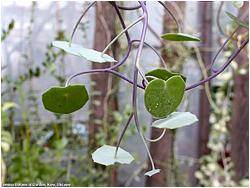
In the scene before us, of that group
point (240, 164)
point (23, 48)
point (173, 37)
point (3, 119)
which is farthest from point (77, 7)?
point (173, 37)

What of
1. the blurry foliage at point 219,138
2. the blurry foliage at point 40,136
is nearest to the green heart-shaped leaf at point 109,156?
the blurry foliage at point 40,136

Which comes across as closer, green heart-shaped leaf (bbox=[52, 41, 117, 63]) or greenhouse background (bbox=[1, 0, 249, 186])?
green heart-shaped leaf (bbox=[52, 41, 117, 63])

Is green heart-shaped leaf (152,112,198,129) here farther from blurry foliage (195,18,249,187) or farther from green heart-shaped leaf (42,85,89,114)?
blurry foliage (195,18,249,187)

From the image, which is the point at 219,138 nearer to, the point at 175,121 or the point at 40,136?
the point at 40,136

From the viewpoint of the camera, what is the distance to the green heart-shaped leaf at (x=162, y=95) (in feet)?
0.83

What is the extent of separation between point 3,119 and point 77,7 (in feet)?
1.60

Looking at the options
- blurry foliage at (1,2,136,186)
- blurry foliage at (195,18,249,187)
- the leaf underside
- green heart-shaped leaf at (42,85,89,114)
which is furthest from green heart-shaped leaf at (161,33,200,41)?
blurry foliage at (195,18,249,187)

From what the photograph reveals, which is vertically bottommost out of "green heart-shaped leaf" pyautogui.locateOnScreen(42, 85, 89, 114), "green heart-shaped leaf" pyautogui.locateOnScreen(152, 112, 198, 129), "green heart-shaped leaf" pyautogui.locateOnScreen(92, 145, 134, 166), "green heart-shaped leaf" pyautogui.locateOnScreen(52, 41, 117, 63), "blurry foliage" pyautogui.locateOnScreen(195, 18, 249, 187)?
"blurry foliage" pyautogui.locateOnScreen(195, 18, 249, 187)

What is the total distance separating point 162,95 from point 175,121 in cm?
4

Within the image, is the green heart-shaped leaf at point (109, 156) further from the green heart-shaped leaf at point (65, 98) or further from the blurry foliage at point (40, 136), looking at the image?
the blurry foliage at point (40, 136)

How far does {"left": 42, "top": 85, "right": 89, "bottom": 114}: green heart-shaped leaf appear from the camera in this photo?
27 centimetres

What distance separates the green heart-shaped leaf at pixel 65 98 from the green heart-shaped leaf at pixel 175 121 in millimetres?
60

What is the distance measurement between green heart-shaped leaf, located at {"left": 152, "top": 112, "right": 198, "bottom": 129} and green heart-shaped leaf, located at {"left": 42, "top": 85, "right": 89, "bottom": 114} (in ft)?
0.20

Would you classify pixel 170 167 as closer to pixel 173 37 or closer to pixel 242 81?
pixel 242 81
